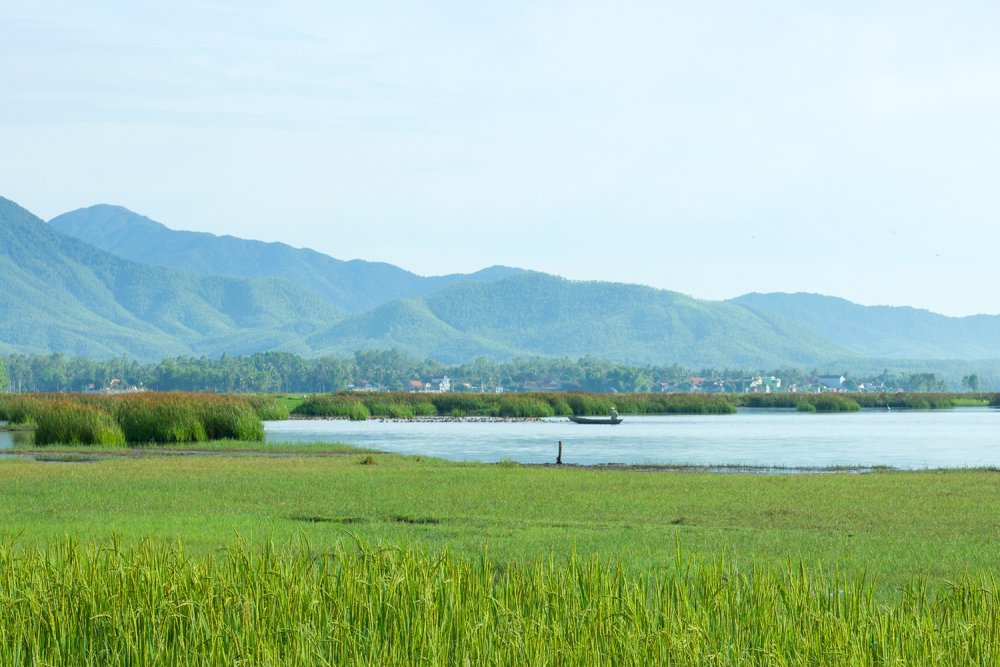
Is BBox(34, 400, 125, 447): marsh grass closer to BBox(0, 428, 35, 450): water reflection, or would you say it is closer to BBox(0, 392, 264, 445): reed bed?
BBox(0, 392, 264, 445): reed bed

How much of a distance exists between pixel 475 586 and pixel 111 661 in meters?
3.18

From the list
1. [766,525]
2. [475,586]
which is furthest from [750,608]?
[766,525]

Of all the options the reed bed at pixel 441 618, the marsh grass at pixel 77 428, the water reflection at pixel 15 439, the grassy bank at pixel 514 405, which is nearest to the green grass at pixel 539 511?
the reed bed at pixel 441 618

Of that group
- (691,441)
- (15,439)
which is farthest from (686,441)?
(15,439)

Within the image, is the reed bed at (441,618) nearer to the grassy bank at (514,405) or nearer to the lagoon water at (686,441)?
the lagoon water at (686,441)

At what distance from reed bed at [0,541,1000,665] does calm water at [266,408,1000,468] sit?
89.2 feet

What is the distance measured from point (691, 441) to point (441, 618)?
44.7 meters

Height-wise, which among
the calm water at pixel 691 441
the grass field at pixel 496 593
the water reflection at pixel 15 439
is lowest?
the water reflection at pixel 15 439

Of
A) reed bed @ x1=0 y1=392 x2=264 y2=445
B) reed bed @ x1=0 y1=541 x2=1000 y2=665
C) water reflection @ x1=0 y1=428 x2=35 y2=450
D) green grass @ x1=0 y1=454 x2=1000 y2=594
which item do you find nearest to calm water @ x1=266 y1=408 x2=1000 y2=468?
reed bed @ x1=0 y1=392 x2=264 y2=445

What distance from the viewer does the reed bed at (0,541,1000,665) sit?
8.86 m

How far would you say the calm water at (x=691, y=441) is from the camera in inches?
1613

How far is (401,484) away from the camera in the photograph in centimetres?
2697

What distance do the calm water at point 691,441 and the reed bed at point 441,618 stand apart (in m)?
27.2

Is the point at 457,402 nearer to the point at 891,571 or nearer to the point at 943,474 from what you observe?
the point at 943,474
